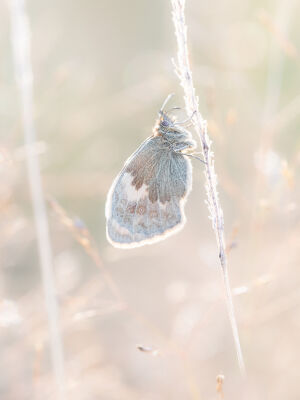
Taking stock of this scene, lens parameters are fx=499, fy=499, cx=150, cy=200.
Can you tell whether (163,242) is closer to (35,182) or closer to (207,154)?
(35,182)

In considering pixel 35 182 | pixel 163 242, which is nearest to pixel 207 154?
pixel 35 182

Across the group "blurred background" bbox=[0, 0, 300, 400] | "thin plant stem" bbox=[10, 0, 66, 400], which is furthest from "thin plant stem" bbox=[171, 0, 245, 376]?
"thin plant stem" bbox=[10, 0, 66, 400]

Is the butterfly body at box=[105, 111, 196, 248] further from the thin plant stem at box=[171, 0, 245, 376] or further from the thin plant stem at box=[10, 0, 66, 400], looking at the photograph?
the thin plant stem at box=[171, 0, 245, 376]

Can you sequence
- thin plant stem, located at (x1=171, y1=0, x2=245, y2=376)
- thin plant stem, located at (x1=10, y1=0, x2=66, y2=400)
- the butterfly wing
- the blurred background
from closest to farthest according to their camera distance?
thin plant stem, located at (x1=171, y1=0, x2=245, y2=376) < thin plant stem, located at (x1=10, y1=0, x2=66, y2=400) < the butterfly wing < the blurred background

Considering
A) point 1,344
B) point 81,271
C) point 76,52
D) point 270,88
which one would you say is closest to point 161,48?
point 76,52

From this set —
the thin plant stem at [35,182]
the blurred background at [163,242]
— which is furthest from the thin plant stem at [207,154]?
the thin plant stem at [35,182]

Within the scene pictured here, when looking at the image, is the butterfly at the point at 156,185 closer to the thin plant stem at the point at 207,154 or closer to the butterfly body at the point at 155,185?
the butterfly body at the point at 155,185

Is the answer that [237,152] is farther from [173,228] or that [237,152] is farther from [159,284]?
[173,228]
